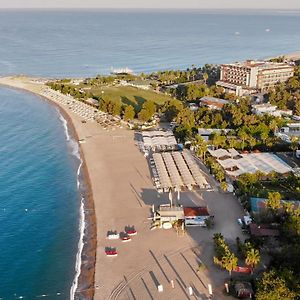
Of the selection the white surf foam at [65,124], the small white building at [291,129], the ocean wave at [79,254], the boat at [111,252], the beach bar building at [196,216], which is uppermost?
the small white building at [291,129]

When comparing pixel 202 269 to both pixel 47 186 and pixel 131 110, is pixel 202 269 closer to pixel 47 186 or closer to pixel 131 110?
pixel 47 186

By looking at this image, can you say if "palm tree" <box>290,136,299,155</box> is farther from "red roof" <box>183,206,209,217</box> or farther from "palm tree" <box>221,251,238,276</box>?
"palm tree" <box>221,251,238,276</box>

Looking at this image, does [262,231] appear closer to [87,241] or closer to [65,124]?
[87,241]

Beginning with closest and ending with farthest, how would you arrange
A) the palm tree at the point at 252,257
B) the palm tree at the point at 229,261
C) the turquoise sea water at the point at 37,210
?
1. the palm tree at the point at 229,261
2. the palm tree at the point at 252,257
3. the turquoise sea water at the point at 37,210

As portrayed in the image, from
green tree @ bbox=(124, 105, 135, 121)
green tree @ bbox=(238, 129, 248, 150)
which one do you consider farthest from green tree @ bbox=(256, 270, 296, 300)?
green tree @ bbox=(124, 105, 135, 121)

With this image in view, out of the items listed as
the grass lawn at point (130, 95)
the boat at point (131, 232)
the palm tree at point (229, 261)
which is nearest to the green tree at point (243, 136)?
the boat at point (131, 232)

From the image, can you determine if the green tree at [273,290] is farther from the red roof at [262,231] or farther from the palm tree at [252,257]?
the red roof at [262,231]

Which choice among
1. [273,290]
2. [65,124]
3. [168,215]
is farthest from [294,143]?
[65,124]
